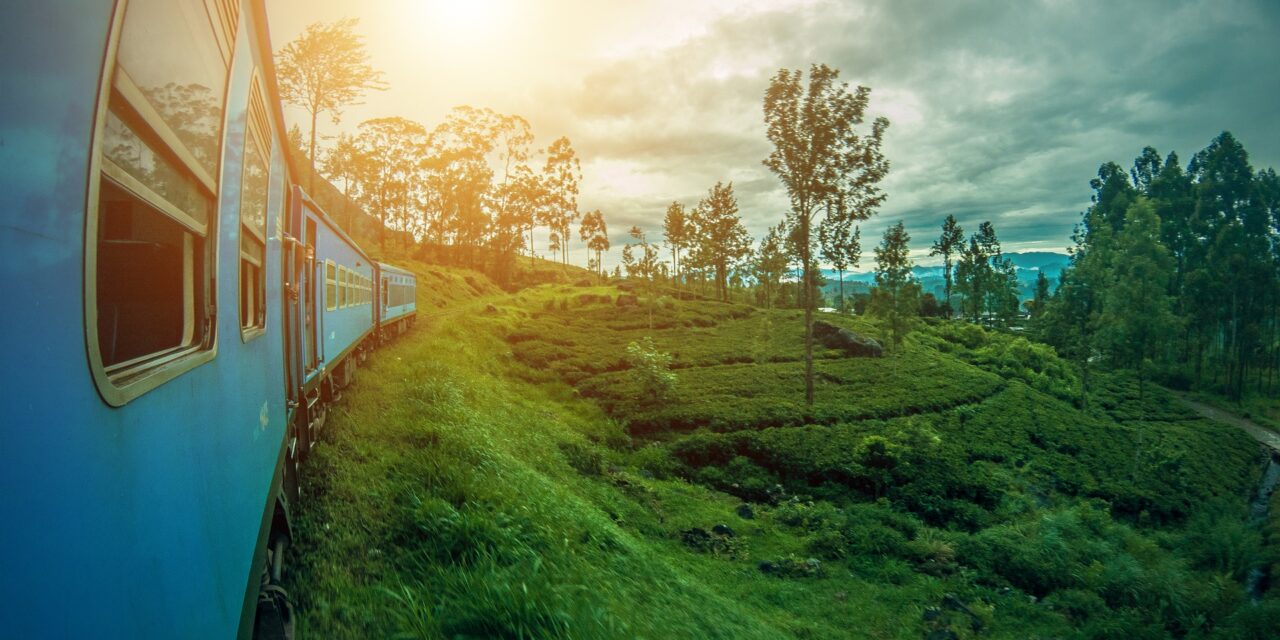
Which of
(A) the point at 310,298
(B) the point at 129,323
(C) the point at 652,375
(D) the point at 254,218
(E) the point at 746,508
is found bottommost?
(E) the point at 746,508

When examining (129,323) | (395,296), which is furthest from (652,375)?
(129,323)

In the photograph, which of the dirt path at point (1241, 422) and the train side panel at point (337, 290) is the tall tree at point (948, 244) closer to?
the dirt path at point (1241, 422)

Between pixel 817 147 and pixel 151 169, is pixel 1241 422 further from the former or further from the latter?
pixel 151 169

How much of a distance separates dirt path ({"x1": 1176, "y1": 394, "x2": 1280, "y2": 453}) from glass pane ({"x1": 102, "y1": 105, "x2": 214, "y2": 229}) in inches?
1436

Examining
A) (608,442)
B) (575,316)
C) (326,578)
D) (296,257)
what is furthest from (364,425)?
(575,316)

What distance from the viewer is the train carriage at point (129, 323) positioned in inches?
34.7

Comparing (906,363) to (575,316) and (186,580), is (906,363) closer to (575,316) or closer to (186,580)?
(575,316)

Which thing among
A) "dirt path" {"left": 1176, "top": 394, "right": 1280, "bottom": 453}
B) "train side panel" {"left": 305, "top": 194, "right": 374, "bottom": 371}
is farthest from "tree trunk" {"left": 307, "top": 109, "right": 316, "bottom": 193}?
"dirt path" {"left": 1176, "top": 394, "right": 1280, "bottom": 453}

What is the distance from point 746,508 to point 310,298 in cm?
777

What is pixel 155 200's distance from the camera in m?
1.61

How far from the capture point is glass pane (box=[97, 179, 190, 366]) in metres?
1.82

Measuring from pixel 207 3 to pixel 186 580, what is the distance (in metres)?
1.85

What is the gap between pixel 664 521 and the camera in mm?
9617

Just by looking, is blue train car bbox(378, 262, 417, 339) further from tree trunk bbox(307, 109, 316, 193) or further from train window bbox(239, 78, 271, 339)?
train window bbox(239, 78, 271, 339)
